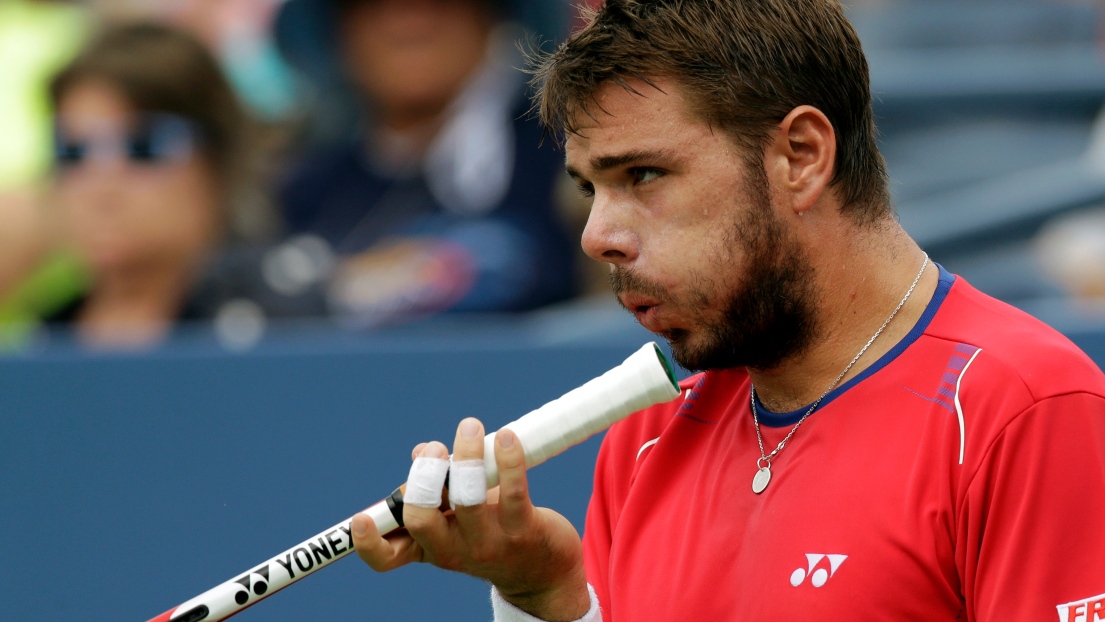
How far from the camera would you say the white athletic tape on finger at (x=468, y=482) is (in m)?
1.81

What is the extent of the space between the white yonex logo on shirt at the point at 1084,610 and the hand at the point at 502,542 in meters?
0.75

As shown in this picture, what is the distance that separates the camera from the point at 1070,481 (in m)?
1.61

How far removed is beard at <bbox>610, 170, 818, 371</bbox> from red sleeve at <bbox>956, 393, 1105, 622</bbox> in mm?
423

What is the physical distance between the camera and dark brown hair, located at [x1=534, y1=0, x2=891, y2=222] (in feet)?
6.18

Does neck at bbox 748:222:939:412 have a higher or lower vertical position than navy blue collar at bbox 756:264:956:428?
higher

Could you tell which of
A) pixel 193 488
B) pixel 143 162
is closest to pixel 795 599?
pixel 193 488

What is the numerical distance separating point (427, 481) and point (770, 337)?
58 cm

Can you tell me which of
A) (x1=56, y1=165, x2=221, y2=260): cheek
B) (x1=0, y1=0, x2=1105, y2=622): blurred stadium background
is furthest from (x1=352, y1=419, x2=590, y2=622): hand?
(x1=56, y1=165, x2=221, y2=260): cheek

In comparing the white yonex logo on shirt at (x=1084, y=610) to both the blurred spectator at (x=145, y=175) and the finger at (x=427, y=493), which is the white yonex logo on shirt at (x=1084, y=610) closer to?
the finger at (x=427, y=493)

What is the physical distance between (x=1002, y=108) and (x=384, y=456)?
3790 millimetres

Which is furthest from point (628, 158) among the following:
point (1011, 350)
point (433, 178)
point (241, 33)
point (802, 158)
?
point (241, 33)

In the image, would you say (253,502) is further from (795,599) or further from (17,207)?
(795,599)

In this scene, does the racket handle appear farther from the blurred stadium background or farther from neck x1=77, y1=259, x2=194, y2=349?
neck x1=77, y1=259, x2=194, y2=349

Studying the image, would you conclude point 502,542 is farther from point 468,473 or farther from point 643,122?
point 643,122
